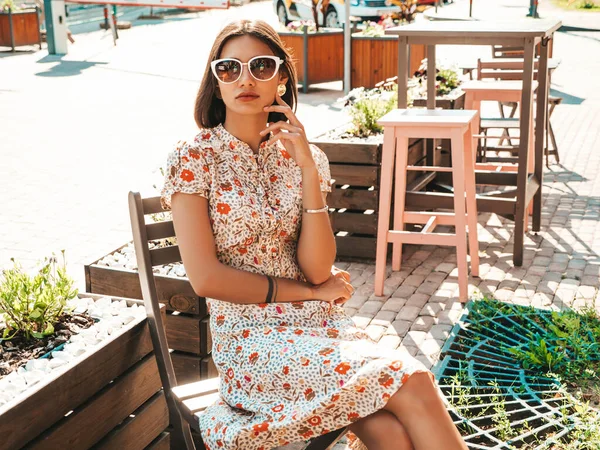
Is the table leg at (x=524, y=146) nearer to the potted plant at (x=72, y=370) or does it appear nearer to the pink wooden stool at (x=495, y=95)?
the pink wooden stool at (x=495, y=95)

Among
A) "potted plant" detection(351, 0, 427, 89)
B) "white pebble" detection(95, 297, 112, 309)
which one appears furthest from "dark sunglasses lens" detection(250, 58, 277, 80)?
"potted plant" detection(351, 0, 427, 89)

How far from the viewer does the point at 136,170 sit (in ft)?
28.0

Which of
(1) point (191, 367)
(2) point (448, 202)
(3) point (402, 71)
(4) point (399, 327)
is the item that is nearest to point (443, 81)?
(3) point (402, 71)

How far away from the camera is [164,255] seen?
290cm

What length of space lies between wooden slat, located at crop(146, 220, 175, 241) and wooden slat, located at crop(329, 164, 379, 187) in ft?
9.83

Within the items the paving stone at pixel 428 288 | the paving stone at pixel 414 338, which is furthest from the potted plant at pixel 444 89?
the paving stone at pixel 414 338

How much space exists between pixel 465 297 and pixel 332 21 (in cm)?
1501

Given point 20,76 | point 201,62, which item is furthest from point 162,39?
point 20,76

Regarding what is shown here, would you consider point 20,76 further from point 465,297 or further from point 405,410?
point 405,410

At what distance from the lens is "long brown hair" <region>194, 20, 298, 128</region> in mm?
2902

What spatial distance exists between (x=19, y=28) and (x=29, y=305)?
698 inches

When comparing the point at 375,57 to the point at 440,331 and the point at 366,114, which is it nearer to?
the point at 366,114

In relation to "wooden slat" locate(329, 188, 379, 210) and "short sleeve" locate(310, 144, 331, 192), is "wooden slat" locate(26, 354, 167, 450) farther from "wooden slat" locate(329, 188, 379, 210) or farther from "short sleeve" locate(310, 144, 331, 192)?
"wooden slat" locate(329, 188, 379, 210)

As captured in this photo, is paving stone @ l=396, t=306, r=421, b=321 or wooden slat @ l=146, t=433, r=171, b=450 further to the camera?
paving stone @ l=396, t=306, r=421, b=321
